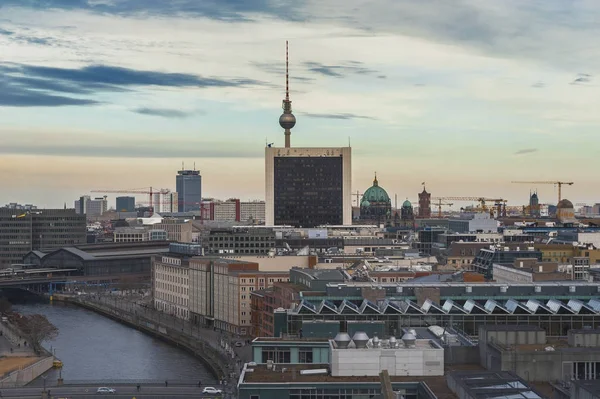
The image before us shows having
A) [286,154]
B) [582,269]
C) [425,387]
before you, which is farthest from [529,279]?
[286,154]

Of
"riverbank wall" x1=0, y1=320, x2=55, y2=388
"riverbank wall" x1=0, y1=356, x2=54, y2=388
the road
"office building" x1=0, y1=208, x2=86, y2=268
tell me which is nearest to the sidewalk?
"riverbank wall" x1=0, y1=320, x2=55, y2=388

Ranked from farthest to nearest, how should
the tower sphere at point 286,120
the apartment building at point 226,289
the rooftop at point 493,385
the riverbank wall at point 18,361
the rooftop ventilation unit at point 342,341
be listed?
1. the tower sphere at point 286,120
2. the apartment building at point 226,289
3. the riverbank wall at point 18,361
4. the rooftop ventilation unit at point 342,341
5. the rooftop at point 493,385

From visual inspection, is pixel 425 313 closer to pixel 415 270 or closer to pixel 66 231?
pixel 415 270

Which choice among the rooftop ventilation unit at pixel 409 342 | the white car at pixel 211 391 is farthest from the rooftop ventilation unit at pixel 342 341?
the white car at pixel 211 391

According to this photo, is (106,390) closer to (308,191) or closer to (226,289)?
(226,289)

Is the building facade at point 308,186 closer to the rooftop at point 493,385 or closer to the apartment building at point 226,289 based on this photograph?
the apartment building at point 226,289

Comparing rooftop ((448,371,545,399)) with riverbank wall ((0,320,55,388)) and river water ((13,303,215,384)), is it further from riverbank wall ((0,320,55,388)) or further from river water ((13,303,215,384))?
riverbank wall ((0,320,55,388))
